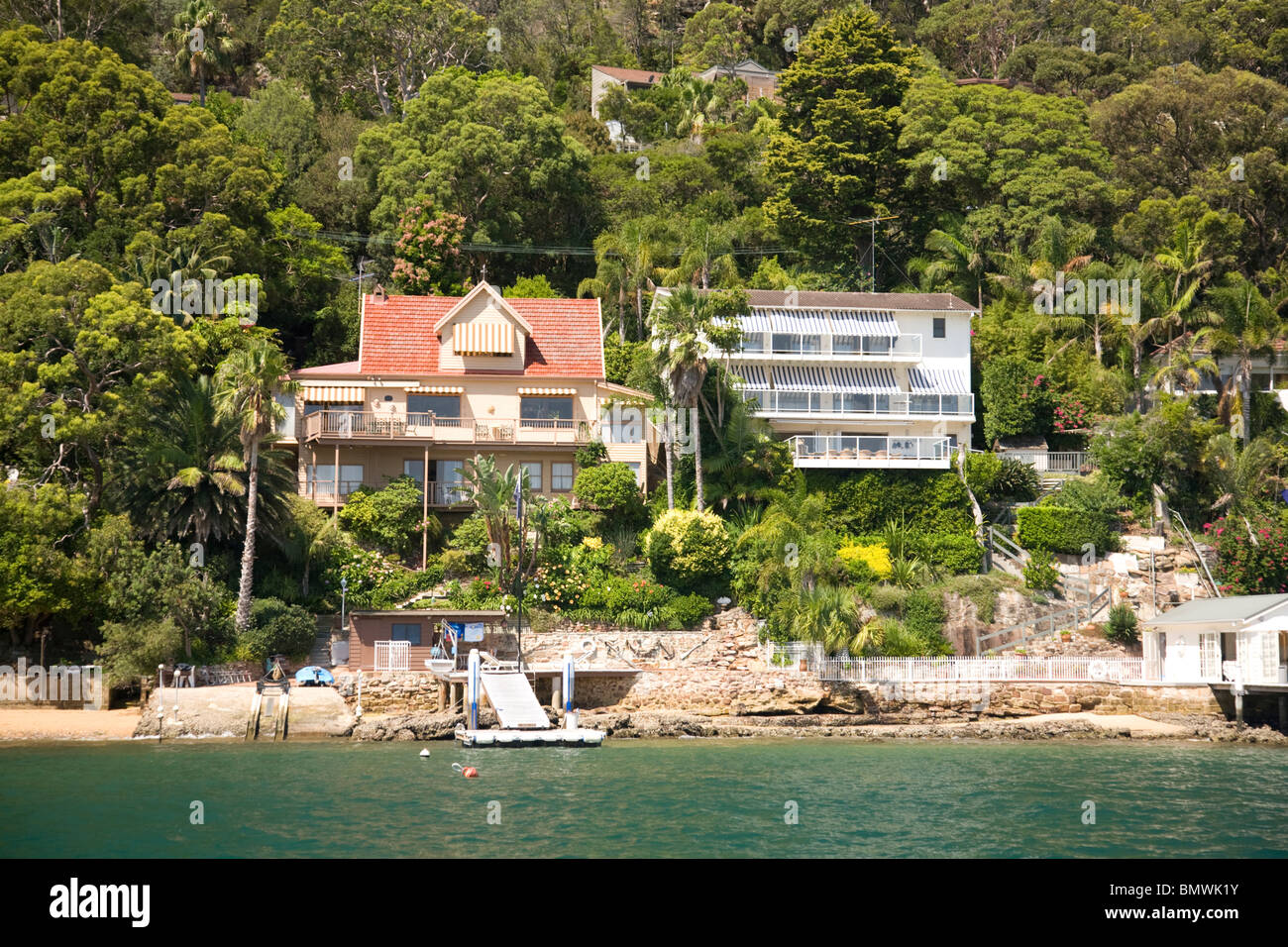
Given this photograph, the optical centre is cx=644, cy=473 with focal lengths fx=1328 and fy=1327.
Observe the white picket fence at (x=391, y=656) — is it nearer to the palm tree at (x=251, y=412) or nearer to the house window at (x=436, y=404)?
the palm tree at (x=251, y=412)

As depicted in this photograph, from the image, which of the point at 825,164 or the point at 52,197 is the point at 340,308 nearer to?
A: the point at 52,197

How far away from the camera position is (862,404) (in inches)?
2190

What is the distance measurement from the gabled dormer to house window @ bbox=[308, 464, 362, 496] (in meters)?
5.66

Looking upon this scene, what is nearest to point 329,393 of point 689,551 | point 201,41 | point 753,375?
point 689,551

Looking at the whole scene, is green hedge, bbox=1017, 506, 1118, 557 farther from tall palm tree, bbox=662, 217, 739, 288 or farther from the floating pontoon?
the floating pontoon

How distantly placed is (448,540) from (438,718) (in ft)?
29.4

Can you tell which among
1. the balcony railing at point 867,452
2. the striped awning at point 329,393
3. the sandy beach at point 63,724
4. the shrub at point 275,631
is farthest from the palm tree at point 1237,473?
the sandy beach at point 63,724

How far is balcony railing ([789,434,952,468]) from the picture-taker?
2077 inches

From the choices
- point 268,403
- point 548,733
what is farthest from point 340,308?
point 548,733

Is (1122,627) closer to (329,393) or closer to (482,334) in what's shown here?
(482,334)

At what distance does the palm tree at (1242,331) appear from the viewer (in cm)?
5625

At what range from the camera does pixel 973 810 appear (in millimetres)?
30656

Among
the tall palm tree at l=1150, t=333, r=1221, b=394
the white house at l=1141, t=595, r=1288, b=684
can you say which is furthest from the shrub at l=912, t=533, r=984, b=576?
the tall palm tree at l=1150, t=333, r=1221, b=394
